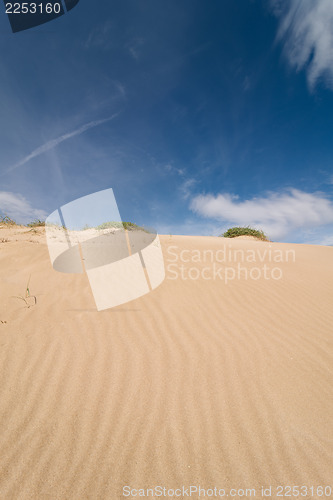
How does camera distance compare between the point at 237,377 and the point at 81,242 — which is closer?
the point at 237,377

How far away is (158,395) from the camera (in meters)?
2.09

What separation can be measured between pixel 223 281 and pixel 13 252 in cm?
540

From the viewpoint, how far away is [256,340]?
2969 mm

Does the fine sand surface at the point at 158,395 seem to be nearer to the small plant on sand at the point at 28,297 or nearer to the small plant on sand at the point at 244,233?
the small plant on sand at the point at 28,297

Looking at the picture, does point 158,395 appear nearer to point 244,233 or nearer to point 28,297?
point 28,297

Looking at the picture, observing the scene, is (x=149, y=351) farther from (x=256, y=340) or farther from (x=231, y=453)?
(x=256, y=340)

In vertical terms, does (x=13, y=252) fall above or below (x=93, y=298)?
above

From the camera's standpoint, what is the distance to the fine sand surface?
159 cm

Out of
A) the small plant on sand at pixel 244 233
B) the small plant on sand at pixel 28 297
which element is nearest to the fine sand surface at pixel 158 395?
the small plant on sand at pixel 28 297

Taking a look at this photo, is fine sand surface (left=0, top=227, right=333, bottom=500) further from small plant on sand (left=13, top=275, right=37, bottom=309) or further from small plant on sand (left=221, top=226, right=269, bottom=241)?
small plant on sand (left=221, top=226, right=269, bottom=241)

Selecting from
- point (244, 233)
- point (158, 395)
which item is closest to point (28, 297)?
point (158, 395)

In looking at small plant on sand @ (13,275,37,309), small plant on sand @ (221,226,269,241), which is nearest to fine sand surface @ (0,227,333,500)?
small plant on sand @ (13,275,37,309)

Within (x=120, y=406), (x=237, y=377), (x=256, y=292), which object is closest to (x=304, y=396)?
(x=237, y=377)

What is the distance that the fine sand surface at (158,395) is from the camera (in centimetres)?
159
